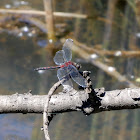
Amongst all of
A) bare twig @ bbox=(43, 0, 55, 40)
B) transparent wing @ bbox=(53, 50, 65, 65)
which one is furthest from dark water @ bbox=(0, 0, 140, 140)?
transparent wing @ bbox=(53, 50, 65, 65)

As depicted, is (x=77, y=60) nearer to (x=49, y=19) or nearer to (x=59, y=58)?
(x=49, y=19)

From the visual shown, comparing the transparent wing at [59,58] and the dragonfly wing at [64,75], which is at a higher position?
the transparent wing at [59,58]

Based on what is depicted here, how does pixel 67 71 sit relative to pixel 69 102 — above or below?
above

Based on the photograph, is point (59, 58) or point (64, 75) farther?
point (59, 58)

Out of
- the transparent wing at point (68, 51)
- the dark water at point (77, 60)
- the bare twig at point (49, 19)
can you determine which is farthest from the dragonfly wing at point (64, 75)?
the bare twig at point (49, 19)

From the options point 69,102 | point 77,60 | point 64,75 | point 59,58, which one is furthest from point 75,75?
point 77,60

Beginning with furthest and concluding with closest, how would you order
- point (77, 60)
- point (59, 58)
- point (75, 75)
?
1. point (77, 60)
2. point (59, 58)
3. point (75, 75)

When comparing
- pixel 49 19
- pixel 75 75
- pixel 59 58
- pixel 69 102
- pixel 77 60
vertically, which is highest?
pixel 49 19

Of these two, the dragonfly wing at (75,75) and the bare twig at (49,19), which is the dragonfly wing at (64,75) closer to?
the dragonfly wing at (75,75)

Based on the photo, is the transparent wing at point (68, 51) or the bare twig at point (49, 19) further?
the bare twig at point (49, 19)
